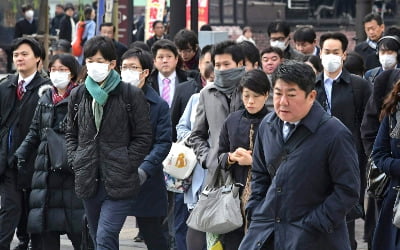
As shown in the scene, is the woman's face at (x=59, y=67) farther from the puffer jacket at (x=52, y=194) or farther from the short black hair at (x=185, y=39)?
the short black hair at (x=185, y=39)

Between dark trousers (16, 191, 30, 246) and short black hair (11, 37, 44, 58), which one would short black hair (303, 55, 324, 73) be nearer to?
short black hair (11, 37, 44, 58)

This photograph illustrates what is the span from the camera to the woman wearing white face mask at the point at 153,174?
8.59 meters

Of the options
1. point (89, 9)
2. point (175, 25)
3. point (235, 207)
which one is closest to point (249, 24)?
point (89, 9)

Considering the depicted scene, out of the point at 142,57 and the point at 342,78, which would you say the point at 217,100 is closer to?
the point at 142,57

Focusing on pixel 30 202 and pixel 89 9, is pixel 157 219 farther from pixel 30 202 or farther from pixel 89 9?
pixel 89 9

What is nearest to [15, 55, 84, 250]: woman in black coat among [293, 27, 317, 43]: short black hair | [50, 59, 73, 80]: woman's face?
[50, 59, 73, 80]: woman's face

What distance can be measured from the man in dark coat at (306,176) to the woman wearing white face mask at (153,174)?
245 cm

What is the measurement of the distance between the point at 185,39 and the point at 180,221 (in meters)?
2.09

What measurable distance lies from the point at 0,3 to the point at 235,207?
2134 cm

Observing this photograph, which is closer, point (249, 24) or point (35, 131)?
point (35, 131)

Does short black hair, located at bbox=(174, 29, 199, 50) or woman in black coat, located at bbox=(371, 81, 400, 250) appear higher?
short black hair, located at bbox=(174, 29, 199, 50)

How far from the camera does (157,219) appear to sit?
28.7 ft

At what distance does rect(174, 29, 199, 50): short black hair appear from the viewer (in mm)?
10867

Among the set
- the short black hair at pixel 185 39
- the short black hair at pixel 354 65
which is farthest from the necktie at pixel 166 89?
the short black hair at pixel 354 65
